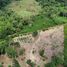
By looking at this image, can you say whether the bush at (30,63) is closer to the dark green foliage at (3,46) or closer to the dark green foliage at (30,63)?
the dark green foliage at (30,63)

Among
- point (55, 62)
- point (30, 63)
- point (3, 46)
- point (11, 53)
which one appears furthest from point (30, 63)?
point (3, 46)

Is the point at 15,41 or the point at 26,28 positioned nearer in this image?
the point at 15,41

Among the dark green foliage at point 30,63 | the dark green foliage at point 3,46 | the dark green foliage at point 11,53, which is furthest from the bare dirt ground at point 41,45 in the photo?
the dark green foliage at point 3,46

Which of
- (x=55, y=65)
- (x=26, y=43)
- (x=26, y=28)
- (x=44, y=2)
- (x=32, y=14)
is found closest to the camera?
(x=55, y=65)

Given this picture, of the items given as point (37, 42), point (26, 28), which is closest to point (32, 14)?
point (26, 28)

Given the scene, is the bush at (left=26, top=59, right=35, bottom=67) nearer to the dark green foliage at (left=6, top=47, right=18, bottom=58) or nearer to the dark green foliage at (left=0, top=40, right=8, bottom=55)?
the dark green foliage at (left=6, top=47, right=18, bottom=58)

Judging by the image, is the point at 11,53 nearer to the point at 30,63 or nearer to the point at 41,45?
the point at 30,63

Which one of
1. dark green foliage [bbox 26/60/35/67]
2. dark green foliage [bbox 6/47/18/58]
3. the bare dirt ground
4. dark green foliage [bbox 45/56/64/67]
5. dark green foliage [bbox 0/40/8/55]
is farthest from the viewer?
dark green foliage [bbox 0/40/8/55]

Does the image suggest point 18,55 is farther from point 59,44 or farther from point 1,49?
point 59,44

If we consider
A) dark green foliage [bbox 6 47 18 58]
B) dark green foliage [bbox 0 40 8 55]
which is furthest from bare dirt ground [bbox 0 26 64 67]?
dark green foliage [bbox 0 40 8 55]
